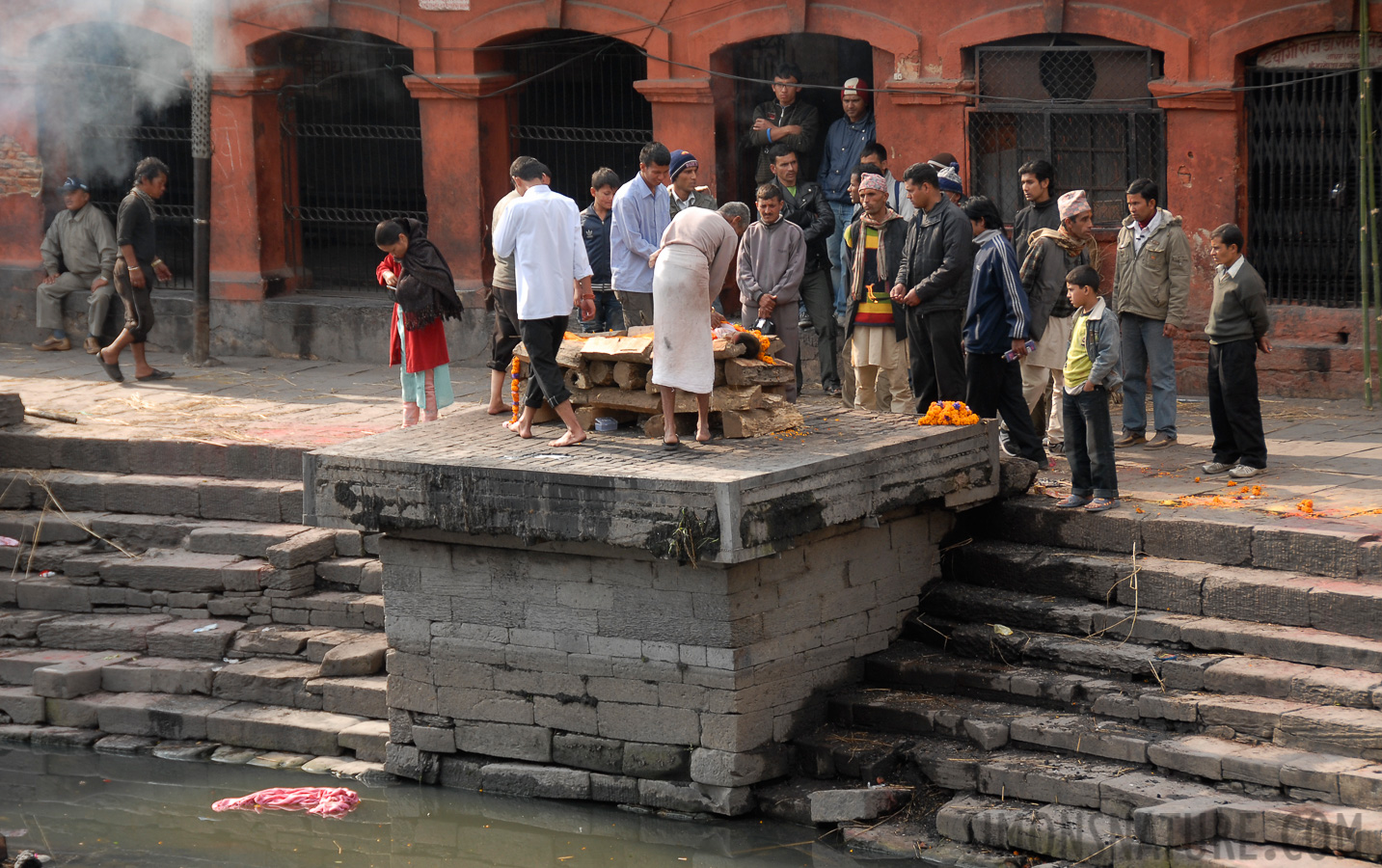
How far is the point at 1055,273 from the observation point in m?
10.5

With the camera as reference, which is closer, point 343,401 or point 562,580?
point 562,580

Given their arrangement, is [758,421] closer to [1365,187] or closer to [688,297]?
[688,297]

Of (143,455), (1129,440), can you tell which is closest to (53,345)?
(143,455)

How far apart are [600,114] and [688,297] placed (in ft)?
21.9

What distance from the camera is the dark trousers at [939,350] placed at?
1048cm

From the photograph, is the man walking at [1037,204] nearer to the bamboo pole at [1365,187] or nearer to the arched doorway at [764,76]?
the bamboo pole at [1365,187]

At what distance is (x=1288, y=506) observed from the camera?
9312 millimetres

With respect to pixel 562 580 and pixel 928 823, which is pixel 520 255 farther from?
pixel 928 823

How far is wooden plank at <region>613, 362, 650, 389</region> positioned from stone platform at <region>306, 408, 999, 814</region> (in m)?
0.30

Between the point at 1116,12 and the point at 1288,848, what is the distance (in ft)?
23.3

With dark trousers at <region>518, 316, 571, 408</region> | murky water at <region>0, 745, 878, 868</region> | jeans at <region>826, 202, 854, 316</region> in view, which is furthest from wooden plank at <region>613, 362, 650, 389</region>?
jeans at <region>826, 202, 854, 316</region>

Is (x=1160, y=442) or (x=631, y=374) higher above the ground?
(x=631, y=374)

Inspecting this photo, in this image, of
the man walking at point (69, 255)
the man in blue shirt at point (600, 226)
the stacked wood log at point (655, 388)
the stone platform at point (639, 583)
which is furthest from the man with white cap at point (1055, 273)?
the man walking at point (69, 255)

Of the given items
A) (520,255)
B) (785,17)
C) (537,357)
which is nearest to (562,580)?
(537,357)
